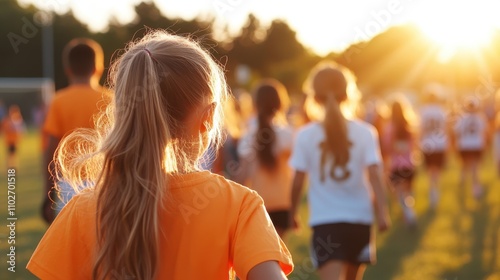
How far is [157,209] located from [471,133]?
40.1 ft

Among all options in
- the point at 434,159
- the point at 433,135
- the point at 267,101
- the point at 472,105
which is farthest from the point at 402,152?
the point at 267,101

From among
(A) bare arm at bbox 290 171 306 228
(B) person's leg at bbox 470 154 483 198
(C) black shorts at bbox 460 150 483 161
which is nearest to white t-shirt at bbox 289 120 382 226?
(A) bare arm at bbox 290 171 306 228

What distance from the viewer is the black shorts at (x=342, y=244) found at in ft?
17.9

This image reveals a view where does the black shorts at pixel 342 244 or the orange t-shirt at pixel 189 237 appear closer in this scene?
the orange t-shirt at pixel 189 237

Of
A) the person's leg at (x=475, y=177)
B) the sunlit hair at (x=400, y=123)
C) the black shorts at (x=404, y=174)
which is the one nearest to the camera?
the sunlit hair at (x=400, y=123)

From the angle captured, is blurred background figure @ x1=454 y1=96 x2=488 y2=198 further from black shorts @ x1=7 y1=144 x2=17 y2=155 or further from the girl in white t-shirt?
black shorts @ x1=7 y1=144 x2=17 y2=155

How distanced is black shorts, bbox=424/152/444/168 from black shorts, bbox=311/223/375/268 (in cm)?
826

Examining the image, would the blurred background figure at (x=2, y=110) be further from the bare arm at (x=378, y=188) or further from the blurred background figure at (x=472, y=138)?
the bare arm at (x=378, y=188)

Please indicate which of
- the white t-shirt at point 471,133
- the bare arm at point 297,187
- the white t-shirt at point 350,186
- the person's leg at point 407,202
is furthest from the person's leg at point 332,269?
the white t-shirt at point 471,133

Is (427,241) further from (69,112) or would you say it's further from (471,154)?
(69,112)

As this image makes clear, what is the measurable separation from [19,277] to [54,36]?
167 ft

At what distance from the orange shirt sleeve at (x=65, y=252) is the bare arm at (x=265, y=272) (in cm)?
44

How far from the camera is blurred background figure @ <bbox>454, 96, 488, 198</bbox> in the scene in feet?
45.1

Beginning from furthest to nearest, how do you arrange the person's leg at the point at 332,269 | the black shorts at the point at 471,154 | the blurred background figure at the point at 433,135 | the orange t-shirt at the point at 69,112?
1. the black shorts at the point at 471,154
2. the blurred background figure at the point at 433,135
3. the orange t-shirt at the point at 69,112
4. the person's leg at the point at 332,269
